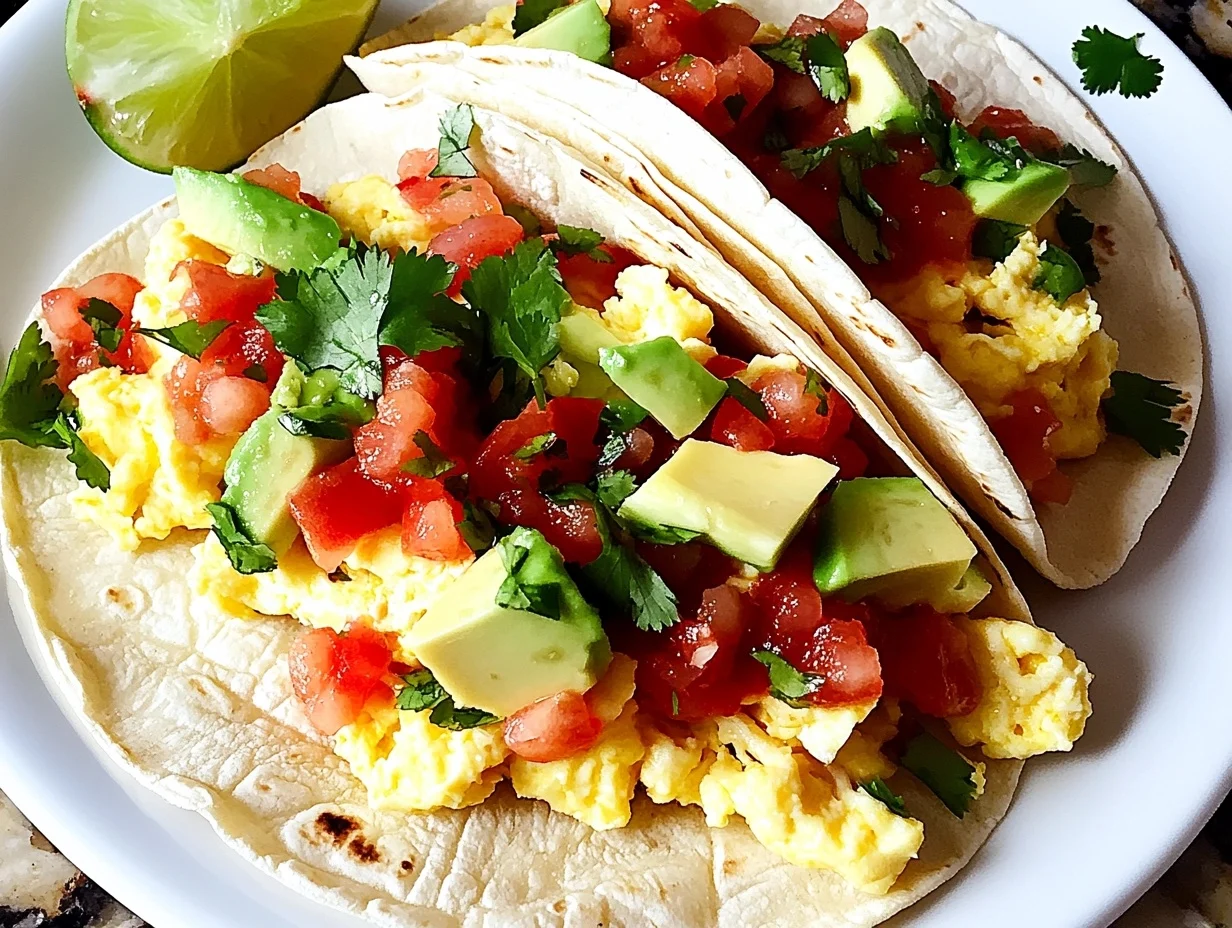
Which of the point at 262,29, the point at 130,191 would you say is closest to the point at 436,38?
the point at 262,29

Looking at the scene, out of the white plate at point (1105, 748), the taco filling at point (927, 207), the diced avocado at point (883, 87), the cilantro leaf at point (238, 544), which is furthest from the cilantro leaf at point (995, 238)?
the cilantro leaf at point (238, 544)

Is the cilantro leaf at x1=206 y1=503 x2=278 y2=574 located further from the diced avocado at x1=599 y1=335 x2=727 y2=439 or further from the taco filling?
the taco filling

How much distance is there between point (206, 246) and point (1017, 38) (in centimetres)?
211

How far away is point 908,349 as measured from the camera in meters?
2.12

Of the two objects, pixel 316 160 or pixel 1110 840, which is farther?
pixel 316 160

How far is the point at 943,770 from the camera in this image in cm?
226

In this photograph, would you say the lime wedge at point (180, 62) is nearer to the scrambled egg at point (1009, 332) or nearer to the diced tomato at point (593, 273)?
the diced tomato at point (593, 273)

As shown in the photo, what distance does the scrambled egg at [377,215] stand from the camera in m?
2.68

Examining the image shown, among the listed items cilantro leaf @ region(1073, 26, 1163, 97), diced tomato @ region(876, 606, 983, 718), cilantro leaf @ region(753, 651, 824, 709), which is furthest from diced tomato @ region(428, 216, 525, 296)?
cilantro leaf @ region(1073, 26, 1163, 97)

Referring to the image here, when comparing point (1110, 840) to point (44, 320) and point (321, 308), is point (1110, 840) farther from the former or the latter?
point (44, 320)

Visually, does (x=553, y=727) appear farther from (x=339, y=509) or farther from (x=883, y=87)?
(x=883, y=87)

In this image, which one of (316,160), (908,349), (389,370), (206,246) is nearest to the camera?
(908,349)

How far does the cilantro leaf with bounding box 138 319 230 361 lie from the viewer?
247 centimetres

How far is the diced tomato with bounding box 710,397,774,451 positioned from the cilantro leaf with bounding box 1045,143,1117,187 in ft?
3.76
